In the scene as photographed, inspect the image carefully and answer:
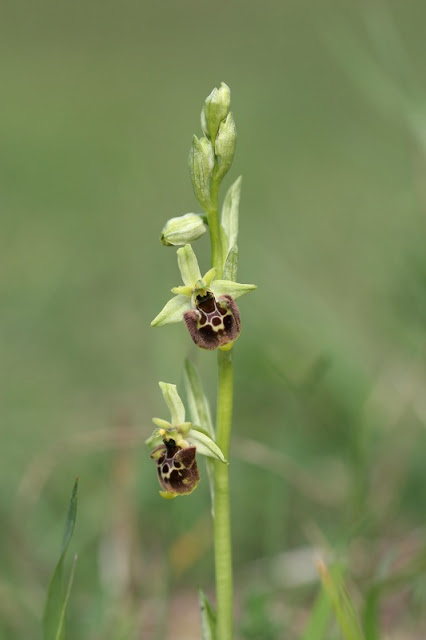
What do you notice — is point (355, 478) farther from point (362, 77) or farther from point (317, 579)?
point (362, 77)

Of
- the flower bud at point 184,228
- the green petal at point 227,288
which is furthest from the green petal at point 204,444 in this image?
the flower bud at point 184,228

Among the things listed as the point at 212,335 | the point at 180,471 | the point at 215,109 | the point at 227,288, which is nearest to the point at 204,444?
the point at 180,471

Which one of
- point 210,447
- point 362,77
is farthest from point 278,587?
point 362,77

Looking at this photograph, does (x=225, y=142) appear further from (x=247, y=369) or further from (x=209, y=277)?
(x=247, y=369)

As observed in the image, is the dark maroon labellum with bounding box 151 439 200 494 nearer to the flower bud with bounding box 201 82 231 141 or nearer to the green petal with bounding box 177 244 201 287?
the green petal with bounding box 177 244 201 287

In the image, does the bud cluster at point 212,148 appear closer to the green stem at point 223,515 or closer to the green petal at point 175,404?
the green stem at point 223,515
